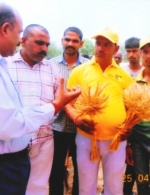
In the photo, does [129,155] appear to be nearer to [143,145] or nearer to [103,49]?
[143,145]

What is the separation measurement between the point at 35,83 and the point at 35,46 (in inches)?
13.3

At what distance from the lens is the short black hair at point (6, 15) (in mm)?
1742

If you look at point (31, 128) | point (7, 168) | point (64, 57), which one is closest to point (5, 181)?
point (7, 168)

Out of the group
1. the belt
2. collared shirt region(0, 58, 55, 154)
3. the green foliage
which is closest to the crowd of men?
the belt

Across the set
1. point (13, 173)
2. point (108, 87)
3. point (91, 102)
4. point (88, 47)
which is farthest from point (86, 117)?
point (88, 47)

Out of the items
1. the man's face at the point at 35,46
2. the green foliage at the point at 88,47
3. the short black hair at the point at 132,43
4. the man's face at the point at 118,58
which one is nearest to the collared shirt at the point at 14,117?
the man's face at the point at 35,46

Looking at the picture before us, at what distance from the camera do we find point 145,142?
2812mm

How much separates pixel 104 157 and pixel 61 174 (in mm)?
608

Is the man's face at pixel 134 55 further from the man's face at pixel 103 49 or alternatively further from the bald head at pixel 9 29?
the bald head at pixel 9 29

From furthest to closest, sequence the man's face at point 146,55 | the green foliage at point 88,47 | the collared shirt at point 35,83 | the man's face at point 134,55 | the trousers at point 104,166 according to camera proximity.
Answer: the green foliage at point 88,47
the man's face at point 134,55
the man's face at point 146,55
the trousers at point 104,166
the collared shirt at point 35,83

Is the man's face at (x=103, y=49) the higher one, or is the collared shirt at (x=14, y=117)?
the man's face at (x=103, y=49)

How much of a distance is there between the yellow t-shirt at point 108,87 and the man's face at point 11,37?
0.91 meters

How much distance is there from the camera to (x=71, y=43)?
11.1 feet

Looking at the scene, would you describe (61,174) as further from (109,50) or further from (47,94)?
(109,50)
